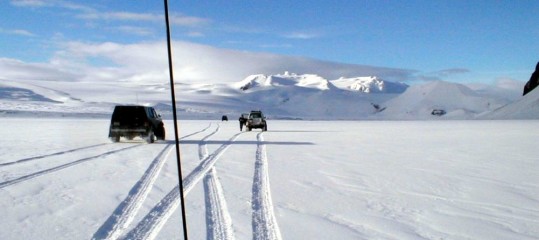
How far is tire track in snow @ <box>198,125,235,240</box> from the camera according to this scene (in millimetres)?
5469

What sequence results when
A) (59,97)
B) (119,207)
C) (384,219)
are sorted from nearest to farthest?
(384,219) < (119,207) < (59,97)

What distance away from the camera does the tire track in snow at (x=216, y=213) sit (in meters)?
5.47

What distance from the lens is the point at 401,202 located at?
7.55 metres

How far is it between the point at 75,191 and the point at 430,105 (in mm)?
157760

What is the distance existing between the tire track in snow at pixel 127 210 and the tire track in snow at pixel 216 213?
0.93 meters

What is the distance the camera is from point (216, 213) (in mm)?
6535

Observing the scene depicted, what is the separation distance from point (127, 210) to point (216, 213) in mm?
1188

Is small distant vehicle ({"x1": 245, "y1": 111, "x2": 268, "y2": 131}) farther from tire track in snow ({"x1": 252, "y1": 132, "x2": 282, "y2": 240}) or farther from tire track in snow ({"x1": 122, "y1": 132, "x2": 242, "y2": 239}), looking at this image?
tire track in snow ({"x1": 122, "y1": 132, "x2": 242, "y2": 239})

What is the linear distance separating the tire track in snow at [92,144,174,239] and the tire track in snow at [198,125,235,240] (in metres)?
0.93

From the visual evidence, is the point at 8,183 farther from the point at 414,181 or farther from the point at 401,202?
the point at 414,181

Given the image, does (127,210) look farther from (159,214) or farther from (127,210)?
(159,214)

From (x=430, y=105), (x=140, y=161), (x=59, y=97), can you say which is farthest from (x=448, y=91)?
(x=140, y=161)

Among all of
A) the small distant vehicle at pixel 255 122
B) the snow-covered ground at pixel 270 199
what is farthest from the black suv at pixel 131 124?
the small distant vehicle at pixel 255 122

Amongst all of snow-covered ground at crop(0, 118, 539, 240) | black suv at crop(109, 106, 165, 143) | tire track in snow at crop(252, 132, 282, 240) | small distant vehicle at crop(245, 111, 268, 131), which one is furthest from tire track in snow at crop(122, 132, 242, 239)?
small distant vehicle at crop(245, 111, 268, 131)
